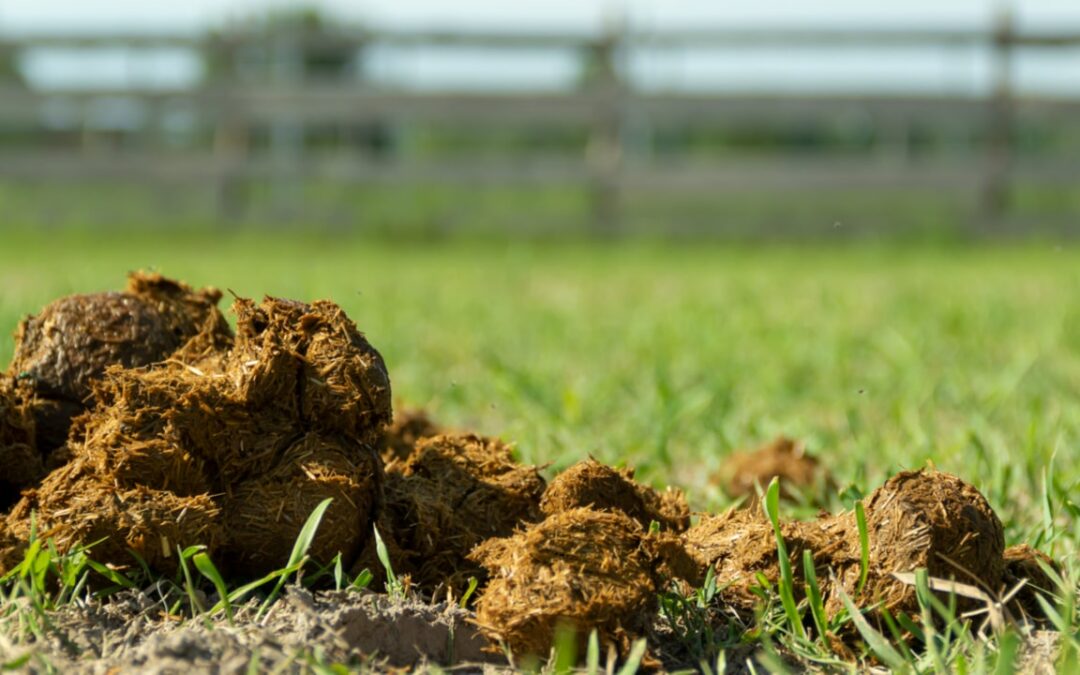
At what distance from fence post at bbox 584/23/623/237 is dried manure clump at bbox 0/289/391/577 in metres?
A: 9.66

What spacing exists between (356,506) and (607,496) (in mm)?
398

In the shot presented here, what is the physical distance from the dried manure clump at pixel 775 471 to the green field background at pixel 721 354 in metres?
0.06

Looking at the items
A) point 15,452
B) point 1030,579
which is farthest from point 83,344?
point 1030,579

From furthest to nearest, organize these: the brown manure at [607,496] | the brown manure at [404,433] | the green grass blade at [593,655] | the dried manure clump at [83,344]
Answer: the brown manure at [404,433] → the dried manure clump at [83,344] → the brown manure at [607,496] → the green grass blade at [593,655]

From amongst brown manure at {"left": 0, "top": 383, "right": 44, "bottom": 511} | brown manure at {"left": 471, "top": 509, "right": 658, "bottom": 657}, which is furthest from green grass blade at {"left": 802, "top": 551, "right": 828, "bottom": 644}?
brown manure at {"left": 0, "top": 383, "right": 44, "bottom": 511}

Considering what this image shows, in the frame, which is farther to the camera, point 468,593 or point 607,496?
point 607,496

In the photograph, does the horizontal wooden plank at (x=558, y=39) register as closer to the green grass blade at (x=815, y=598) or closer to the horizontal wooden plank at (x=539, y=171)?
the horizontal wooden plank at (x=539, y=171)

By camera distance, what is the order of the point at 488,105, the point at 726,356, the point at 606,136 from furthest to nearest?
the point at 488,105 < the point at 606,136 < the point at 726,356

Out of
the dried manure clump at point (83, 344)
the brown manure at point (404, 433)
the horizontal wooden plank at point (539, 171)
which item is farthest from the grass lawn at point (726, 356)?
the horizontal wooden plank at point (539, 171)

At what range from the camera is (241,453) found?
6.21 ft

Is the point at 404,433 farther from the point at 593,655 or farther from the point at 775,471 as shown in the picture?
the point at 593,655

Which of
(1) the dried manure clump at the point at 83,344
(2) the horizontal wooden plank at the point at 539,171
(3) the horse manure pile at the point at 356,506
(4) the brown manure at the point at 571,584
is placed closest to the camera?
(4) the brown manure at the point at 571,584

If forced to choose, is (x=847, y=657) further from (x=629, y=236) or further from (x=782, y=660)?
(x=629, y=236)

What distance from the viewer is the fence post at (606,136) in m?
11.5
